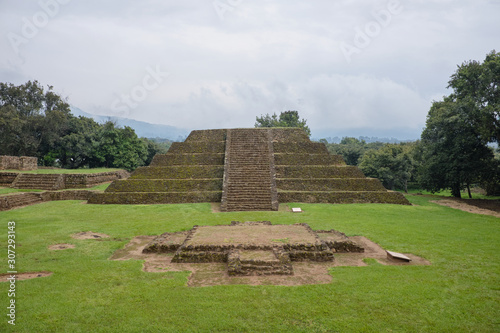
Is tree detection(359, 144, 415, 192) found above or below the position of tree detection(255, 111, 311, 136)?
below

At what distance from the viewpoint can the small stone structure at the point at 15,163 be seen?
21516 mm

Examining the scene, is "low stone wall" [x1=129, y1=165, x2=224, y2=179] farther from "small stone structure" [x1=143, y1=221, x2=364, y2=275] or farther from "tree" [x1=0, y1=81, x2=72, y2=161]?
"tree" [x1=0, y1=81, x2=72, y2=161]

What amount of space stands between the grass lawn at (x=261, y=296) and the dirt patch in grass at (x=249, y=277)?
0.27 m

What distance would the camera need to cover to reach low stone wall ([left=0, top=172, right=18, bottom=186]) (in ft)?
63.7

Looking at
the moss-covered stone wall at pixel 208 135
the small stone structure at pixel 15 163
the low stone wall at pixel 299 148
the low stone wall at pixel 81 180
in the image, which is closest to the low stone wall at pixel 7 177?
the small stone structure at pixel 15 163

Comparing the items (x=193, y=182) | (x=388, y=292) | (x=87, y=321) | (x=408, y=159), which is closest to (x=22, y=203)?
(x=193, y=182)

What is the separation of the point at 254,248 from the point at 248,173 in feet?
34.9

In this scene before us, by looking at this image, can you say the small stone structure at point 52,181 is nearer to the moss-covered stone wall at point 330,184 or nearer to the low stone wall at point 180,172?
the low stone wall at point 180,172

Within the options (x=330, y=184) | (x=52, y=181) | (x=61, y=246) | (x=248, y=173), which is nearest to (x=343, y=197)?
(x=330, y=184)

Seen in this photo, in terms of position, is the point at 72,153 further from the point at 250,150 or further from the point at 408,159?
the point at 408,159

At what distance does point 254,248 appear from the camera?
7.33m

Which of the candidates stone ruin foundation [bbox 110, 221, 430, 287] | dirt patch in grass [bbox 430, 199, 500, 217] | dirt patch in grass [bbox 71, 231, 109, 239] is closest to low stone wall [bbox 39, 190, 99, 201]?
dirt patch in grass [bbox 71, 231, 109, 239]

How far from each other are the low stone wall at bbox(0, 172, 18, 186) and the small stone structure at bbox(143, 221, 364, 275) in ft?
56.6

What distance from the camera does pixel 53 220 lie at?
37.8 feet
